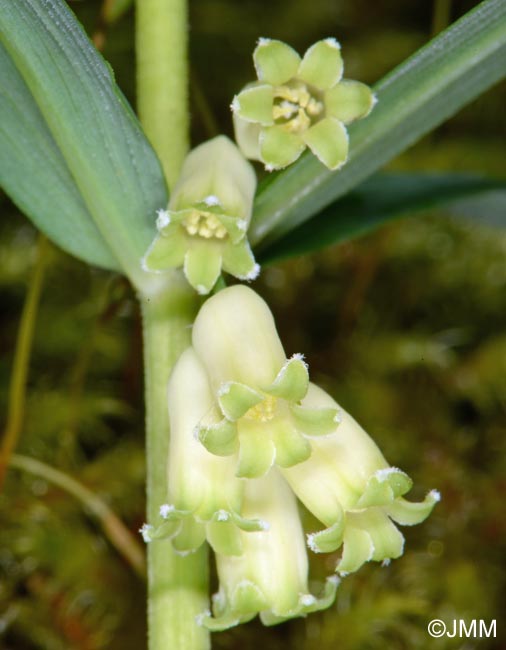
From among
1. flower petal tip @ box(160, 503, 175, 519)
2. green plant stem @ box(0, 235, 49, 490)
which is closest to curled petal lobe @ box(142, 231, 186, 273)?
flower petal tip @ box(160, 503, 175, 519)

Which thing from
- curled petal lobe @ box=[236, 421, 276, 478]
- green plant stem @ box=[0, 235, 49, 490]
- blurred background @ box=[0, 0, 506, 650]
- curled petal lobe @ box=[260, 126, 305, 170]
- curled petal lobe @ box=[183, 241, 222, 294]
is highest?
curled petal lobe @ box=[260, 126, 305, 170]

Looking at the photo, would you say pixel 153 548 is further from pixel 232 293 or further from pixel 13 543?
pixel 13 543

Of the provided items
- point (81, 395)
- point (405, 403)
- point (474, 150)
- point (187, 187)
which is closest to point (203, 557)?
point (187, 187)

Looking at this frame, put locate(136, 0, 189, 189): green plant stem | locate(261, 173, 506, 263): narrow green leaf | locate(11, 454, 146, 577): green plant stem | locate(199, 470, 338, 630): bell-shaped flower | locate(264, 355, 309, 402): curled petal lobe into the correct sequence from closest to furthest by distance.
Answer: locate(264, 355, 309, 402): curled petal lobe
locate(199, 470, 338, 630): bell-shaped flower
locate(136, 0, 189, 189): green plant stem
locate(261, 173, 506, 263): narrow green leaf
locate(11, 454, 146, 577): green plant stem

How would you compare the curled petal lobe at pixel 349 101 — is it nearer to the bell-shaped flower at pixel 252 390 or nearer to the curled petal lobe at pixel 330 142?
the curled petal lobe at pixel 330 142

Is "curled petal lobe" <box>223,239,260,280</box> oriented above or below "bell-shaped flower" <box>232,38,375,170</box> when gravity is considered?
below

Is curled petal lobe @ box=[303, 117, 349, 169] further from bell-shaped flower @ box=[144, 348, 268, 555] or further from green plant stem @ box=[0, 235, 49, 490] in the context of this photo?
green plant stem @ box=[0, 235, 49, 490]
